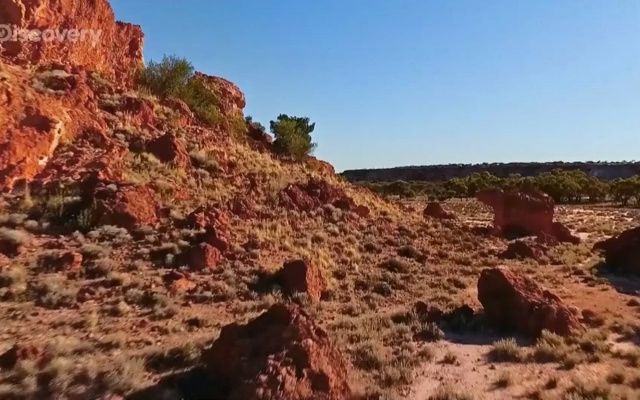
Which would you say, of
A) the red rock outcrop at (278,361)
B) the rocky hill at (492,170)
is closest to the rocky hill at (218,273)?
the red rock outcrop at (278,361)

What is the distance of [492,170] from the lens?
123625mm

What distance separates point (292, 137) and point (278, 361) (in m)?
31.8

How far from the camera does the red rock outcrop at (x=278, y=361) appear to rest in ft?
22.4

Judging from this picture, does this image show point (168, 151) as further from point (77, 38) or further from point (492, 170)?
point (492, 170)

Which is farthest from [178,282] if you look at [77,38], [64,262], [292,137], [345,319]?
[292,137]

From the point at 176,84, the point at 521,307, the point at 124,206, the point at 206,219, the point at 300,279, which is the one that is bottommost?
the point at 521,307

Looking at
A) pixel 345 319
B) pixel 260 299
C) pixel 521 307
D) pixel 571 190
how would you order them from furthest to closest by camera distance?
pixel 571 190
pixel 260 299
pixel 345 319
pixel 521 307

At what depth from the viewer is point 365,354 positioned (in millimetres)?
9258

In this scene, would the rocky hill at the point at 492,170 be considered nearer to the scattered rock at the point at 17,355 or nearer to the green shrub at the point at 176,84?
the green shrub at the point at 176,84

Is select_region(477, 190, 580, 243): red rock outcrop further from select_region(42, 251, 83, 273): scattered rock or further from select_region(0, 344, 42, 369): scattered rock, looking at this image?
select_region(0, 344, 42, 369): scattered rock

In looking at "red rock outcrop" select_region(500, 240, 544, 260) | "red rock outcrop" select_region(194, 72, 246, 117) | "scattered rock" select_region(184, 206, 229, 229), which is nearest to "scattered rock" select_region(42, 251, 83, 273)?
"scattered rock" select_region(184, 206, 229, 229)

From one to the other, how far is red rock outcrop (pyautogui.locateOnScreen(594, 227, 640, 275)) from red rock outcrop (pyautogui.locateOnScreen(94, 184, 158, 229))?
15385 mm

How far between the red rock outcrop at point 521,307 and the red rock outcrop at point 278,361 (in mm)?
5100

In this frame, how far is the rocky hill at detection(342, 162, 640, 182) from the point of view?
115 meters
